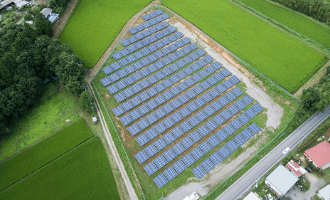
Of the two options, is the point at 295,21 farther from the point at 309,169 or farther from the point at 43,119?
the point at 43,119

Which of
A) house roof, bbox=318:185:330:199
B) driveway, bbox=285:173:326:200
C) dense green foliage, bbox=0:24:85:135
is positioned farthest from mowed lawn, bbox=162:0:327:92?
dense green foliage, bbox=0:24:85:135

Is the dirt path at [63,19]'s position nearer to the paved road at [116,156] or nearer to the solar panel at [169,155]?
the paved road at [116,156]

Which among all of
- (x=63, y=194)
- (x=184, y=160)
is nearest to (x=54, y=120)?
(x=63, y=194)

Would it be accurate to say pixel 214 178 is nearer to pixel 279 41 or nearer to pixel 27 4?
pixel 279 41

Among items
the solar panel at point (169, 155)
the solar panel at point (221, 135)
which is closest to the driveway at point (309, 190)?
the solar panel at point (221, 135)

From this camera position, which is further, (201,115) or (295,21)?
(295,21)

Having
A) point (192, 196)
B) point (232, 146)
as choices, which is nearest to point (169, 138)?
point (192, 196)
